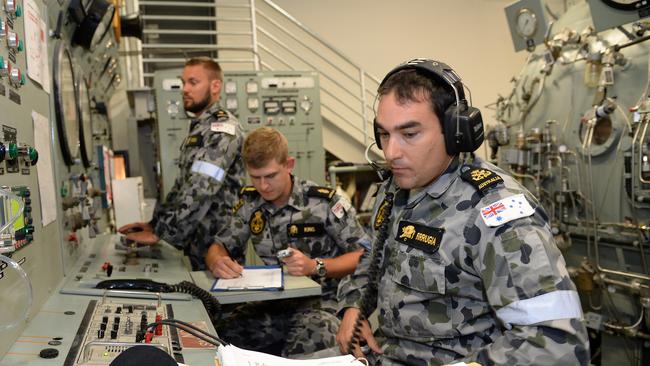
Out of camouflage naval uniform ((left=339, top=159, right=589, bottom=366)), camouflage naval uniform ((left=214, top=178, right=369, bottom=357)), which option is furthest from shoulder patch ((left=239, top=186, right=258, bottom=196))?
camouflage naval uniform ((left=339, top=159, right=589, bottom=366))

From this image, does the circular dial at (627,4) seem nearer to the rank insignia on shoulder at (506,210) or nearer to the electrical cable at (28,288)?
the rank insignia on shoulder at (506,210)

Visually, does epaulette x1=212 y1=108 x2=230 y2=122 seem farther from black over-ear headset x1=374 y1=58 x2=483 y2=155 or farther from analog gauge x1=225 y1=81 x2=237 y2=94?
black over-ear headset x1=374 y1=58 x2=483 y2=155

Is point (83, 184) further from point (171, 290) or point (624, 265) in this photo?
point (624, 265)

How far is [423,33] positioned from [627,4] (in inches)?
161

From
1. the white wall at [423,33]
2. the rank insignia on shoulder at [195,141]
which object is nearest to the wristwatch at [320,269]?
the rank insignia on shoulder at [195,141]

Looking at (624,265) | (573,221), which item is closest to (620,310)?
(624,265)

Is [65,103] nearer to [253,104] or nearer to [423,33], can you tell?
[253,104]

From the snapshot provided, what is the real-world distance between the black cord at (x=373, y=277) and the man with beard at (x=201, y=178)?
1.35 m

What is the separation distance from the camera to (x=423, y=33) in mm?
6641

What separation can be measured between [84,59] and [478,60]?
5222 mm

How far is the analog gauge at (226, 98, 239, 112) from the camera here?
4.48 meters

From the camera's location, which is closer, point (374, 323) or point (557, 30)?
point (374, 323)

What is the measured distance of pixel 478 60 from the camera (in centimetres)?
687

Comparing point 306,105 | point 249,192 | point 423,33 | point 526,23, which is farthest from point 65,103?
point 423,33
